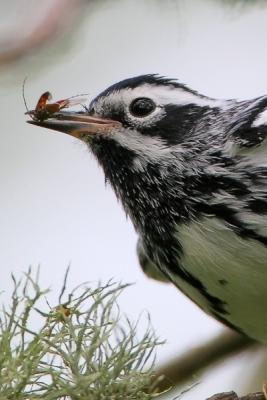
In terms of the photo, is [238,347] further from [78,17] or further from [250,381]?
[78,17]

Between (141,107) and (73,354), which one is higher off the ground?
(141,107)

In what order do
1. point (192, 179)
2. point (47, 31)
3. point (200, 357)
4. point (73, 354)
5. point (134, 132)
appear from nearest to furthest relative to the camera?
1. point (73, 354)
2. point (192, 179)
3. point (134, 132)
4. point (47, 31)
5. point (200, 357)

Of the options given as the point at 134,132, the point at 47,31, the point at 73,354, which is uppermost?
the point at 47,31

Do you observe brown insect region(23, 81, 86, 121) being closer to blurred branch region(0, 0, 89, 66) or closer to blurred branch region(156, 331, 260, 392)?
blurred branch region(0, 0, 89, 66)

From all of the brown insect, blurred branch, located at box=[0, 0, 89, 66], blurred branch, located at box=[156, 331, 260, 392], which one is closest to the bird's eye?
the brown insect

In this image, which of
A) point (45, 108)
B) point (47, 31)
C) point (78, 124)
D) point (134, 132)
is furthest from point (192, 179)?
point (47, 31)

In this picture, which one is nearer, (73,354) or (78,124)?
(73,354)

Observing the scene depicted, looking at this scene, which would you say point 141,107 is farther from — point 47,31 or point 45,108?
point 47,31

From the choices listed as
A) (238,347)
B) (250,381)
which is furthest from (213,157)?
(250,381)
